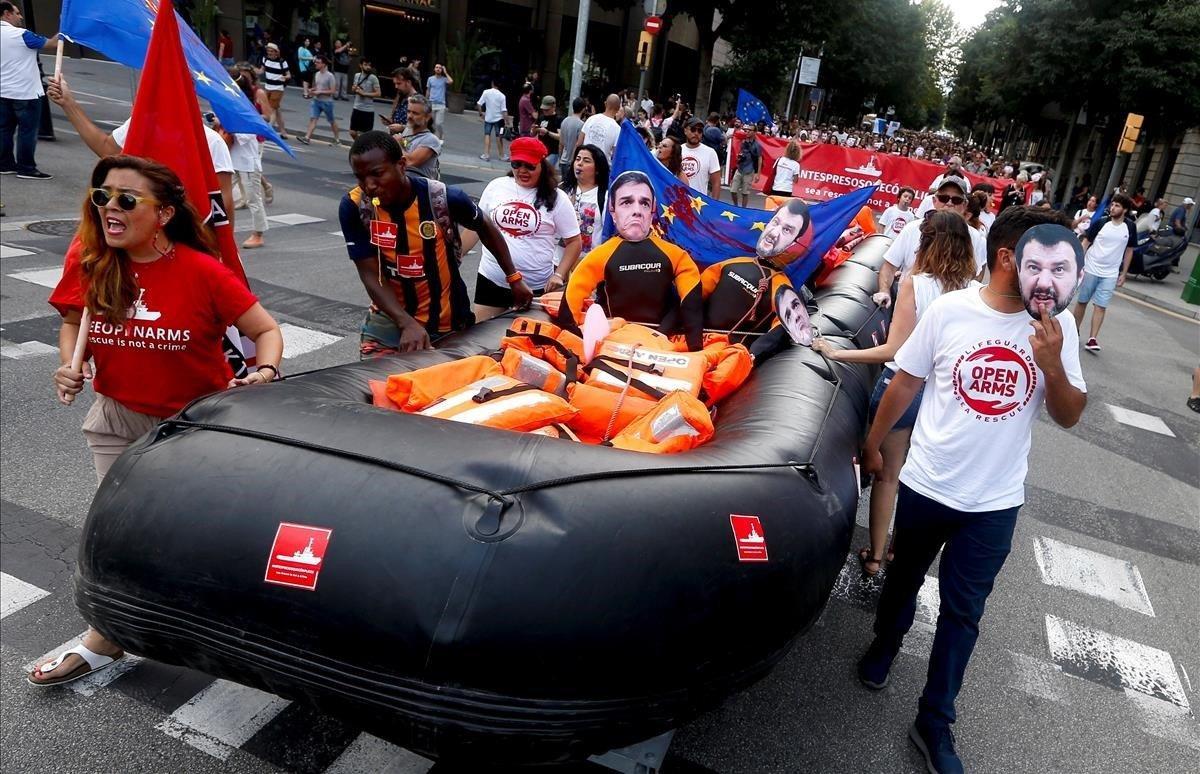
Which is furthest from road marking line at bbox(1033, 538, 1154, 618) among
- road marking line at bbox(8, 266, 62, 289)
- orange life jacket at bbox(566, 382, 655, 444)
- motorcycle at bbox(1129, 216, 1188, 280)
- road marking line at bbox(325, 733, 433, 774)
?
motorcycle at bbox(1129, 216, 1188, 280)

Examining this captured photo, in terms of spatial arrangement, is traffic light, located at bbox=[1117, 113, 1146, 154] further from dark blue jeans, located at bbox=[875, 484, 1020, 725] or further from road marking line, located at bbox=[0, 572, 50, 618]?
road marking line, located at bbox=[0, 572, 50, 618]

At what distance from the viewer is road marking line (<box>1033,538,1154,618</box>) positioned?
473 cm

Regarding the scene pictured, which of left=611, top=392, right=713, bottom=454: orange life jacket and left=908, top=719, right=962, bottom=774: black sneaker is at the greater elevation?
left=611, top=392, right=713, bottom=454: orange life jacket

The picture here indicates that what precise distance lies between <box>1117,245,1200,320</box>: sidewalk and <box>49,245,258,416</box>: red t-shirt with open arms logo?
17297 millimetres

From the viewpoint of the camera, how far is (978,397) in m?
2.98

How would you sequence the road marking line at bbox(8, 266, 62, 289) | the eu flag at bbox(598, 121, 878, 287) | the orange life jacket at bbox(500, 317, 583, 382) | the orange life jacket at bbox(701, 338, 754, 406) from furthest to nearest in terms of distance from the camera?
1. the road marking line at bbox(8, 266, 62, 289)
2. the eu flag at bbox(598, 121, 878, 287)
3. the orange life jacket at bbox(701, 338, 754, 406)
4. the orange life jacket at bbox(500, 317, 583, 382)

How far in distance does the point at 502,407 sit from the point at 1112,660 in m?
3.41

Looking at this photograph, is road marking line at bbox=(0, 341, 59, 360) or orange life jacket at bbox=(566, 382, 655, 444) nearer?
orange life jacket at bbox=(566, 382, 655, 444)

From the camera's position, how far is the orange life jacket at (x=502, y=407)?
9.78 feet

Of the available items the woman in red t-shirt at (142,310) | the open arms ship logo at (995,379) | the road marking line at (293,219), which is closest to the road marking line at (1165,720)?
the open arms ship logo at (995,379)

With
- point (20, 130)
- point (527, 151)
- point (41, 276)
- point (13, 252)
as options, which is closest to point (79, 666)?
point (527, 151)

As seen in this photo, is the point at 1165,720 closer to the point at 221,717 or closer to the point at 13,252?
the point at 221,717

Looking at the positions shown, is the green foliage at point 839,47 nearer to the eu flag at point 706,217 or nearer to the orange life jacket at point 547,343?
the eu flag at point 706,217

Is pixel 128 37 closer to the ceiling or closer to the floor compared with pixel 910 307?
closer to the ceiling
